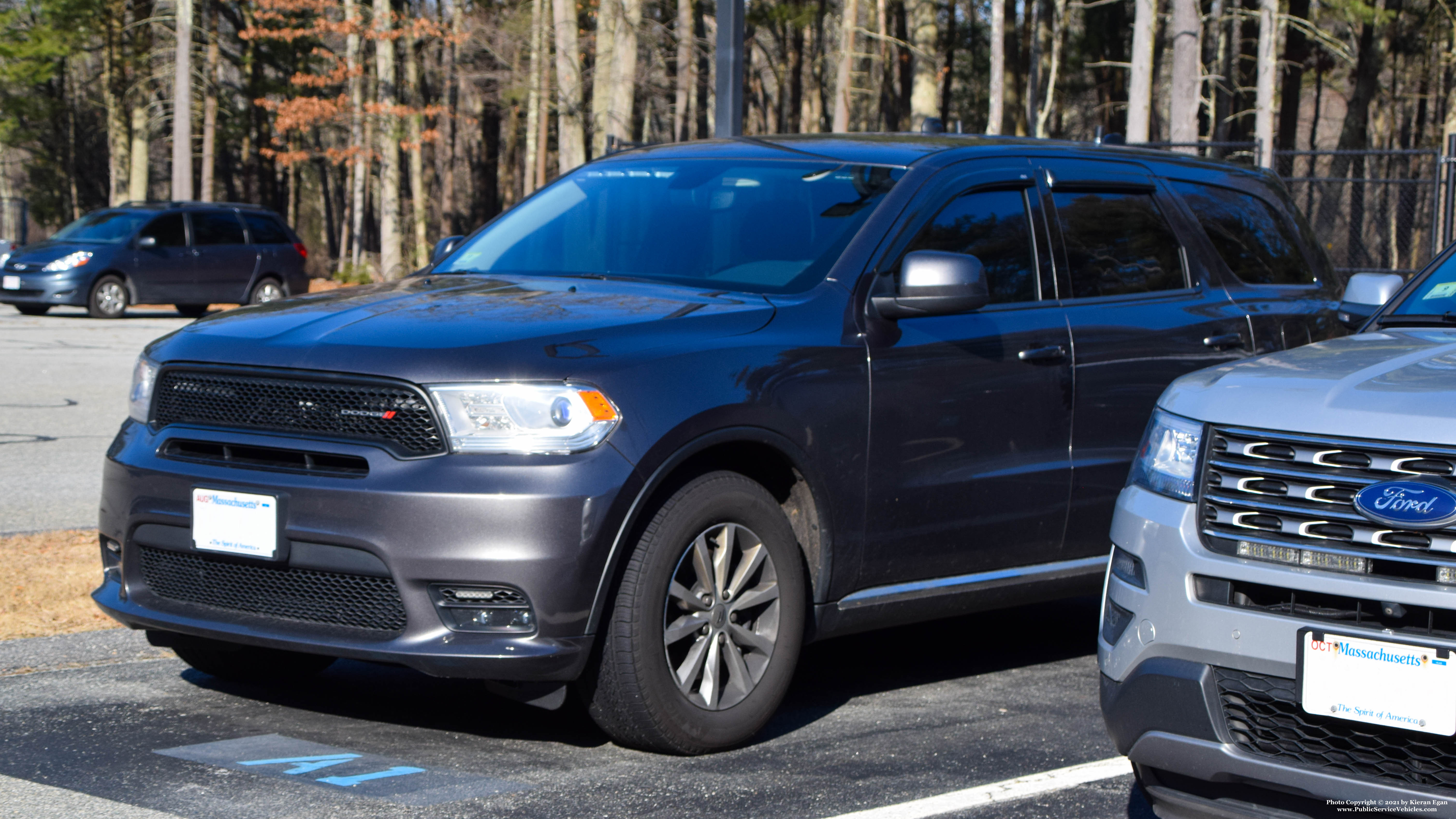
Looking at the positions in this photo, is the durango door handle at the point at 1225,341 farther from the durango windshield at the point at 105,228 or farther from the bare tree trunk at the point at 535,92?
the bare tree trunk at the point at 535,92

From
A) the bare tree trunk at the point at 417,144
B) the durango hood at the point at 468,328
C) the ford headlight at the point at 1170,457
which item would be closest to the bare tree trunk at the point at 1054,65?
the bare tree trunk at the point at 417,144

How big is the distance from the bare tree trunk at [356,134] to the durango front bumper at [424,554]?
31.8 m

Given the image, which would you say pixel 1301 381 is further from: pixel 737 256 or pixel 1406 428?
pixel 737 256

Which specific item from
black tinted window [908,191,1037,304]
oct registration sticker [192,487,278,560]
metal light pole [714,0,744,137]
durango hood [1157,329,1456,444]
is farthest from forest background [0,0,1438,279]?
oct registration sticker [192,487,278,560]

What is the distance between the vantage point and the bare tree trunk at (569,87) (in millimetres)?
30406

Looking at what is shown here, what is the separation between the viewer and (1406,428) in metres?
3.31

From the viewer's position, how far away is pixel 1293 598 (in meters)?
3.40

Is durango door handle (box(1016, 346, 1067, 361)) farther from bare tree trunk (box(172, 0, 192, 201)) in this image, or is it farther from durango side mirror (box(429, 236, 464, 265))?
bare tree trunk (box(172, 0, 192, 201))

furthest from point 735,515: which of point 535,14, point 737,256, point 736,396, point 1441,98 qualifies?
point 1441,98

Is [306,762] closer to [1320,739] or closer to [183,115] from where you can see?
[1320,739]

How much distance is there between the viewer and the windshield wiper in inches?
181

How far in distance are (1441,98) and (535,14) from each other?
24748 mm

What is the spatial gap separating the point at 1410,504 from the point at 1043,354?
2459mm

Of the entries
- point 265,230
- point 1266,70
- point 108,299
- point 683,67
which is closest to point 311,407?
point 108,299
